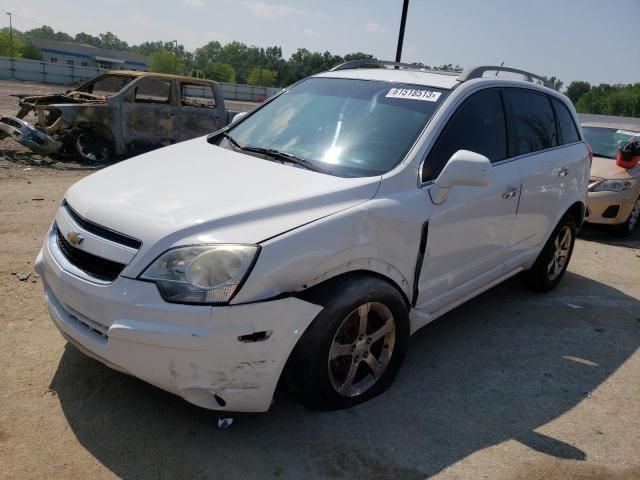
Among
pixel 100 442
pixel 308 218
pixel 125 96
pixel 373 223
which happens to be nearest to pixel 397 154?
pixel 373 223

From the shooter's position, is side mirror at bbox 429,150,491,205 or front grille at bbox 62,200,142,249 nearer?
front grille at bbox 62,200,142,249

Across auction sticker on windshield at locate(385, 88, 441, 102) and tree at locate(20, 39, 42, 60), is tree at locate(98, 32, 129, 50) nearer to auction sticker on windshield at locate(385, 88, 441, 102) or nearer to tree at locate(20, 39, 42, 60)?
tree at locate(20, 39, 42, 60)

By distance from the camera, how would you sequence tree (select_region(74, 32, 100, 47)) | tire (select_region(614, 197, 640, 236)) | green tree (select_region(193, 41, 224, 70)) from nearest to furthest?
tire (select_region(614, 197, 640, 236)) < green tree (select_region(193, 41, 224, 70)) < tree (select_region(74, 32, 100, 47))

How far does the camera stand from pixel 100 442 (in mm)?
2643

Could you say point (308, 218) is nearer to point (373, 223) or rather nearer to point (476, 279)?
point (373, 223)

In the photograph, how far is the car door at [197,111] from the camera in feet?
37.0

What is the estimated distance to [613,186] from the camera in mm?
7770

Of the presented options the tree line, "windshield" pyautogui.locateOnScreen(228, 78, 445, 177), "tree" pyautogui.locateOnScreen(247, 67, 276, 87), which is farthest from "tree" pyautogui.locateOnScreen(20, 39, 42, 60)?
"windshield" pyautogui.locateOnScreen(228, 78, 445, 177)

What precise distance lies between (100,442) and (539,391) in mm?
2558

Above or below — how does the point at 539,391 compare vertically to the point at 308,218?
below

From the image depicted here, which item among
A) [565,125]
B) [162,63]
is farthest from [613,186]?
[162,63]

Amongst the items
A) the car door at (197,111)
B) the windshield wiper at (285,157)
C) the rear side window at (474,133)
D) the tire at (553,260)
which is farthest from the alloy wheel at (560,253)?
the car door at (197,111)

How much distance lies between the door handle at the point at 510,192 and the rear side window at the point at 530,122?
0.92 ft

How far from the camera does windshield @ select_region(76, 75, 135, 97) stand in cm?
1120
